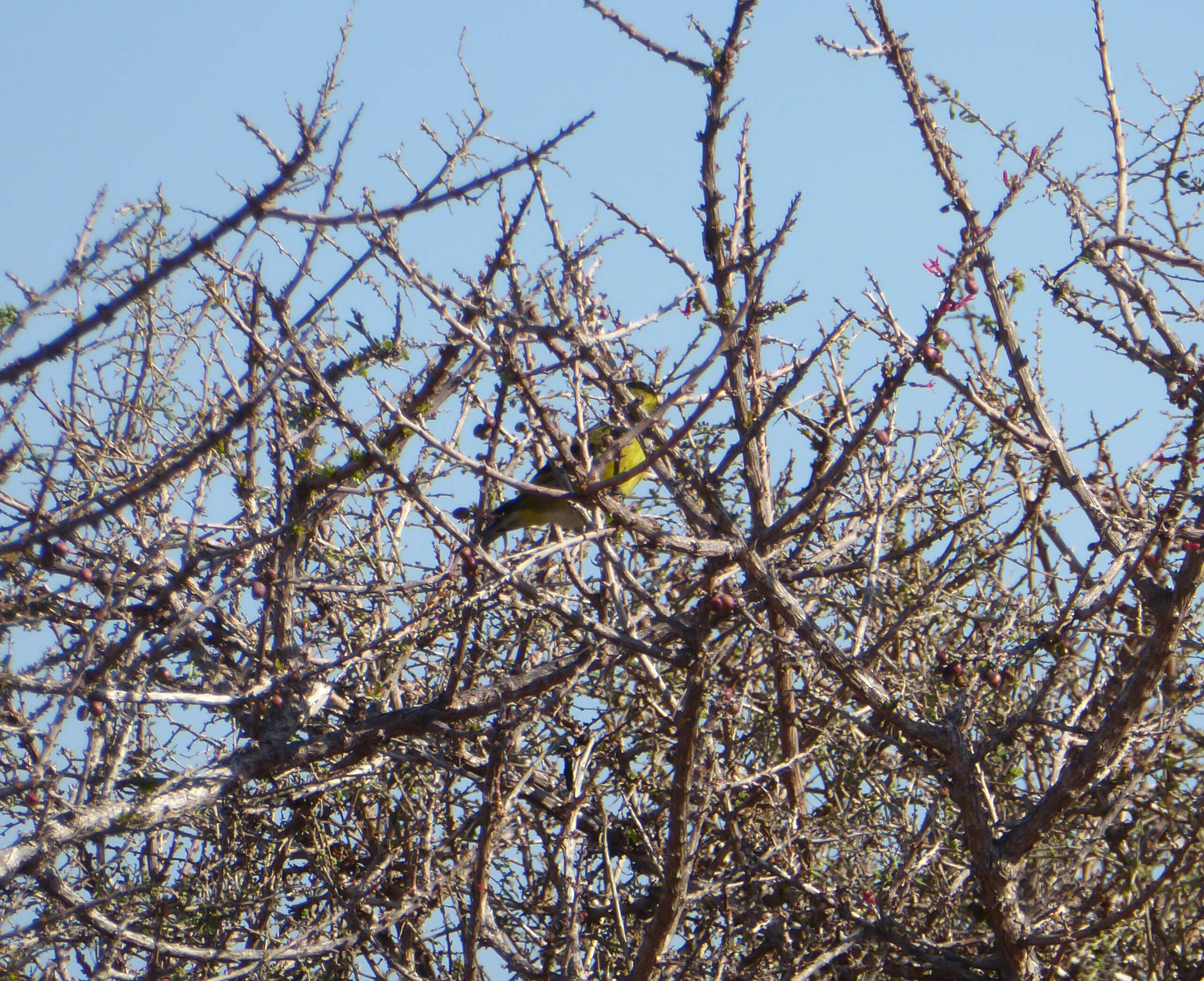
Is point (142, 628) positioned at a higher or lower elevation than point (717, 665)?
lower

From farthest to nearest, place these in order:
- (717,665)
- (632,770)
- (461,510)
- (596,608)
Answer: (632,770) < (461,510) < (596,608) < (717,665)

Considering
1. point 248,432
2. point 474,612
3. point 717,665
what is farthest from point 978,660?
point 248,432

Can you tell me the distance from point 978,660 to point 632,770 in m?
1.83

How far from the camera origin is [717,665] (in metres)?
3.71

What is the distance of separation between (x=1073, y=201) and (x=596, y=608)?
90.6 inches

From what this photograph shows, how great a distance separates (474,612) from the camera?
153 inches

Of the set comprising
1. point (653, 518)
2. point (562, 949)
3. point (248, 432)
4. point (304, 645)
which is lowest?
point (562, 949)

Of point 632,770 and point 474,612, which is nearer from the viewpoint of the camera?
point 474,612

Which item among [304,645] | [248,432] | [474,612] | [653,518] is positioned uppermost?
[248,432]

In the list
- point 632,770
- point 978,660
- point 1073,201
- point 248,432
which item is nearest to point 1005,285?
point 1073,201

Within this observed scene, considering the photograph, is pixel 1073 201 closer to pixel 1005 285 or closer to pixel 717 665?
pixel 1005 285

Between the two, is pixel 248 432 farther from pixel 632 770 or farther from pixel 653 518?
pixel 632 770

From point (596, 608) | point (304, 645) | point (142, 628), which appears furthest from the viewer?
point (304, 645)

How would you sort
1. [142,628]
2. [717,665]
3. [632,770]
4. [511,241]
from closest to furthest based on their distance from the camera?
[142,628] → [511,241] → [717,665] → [632,770]
